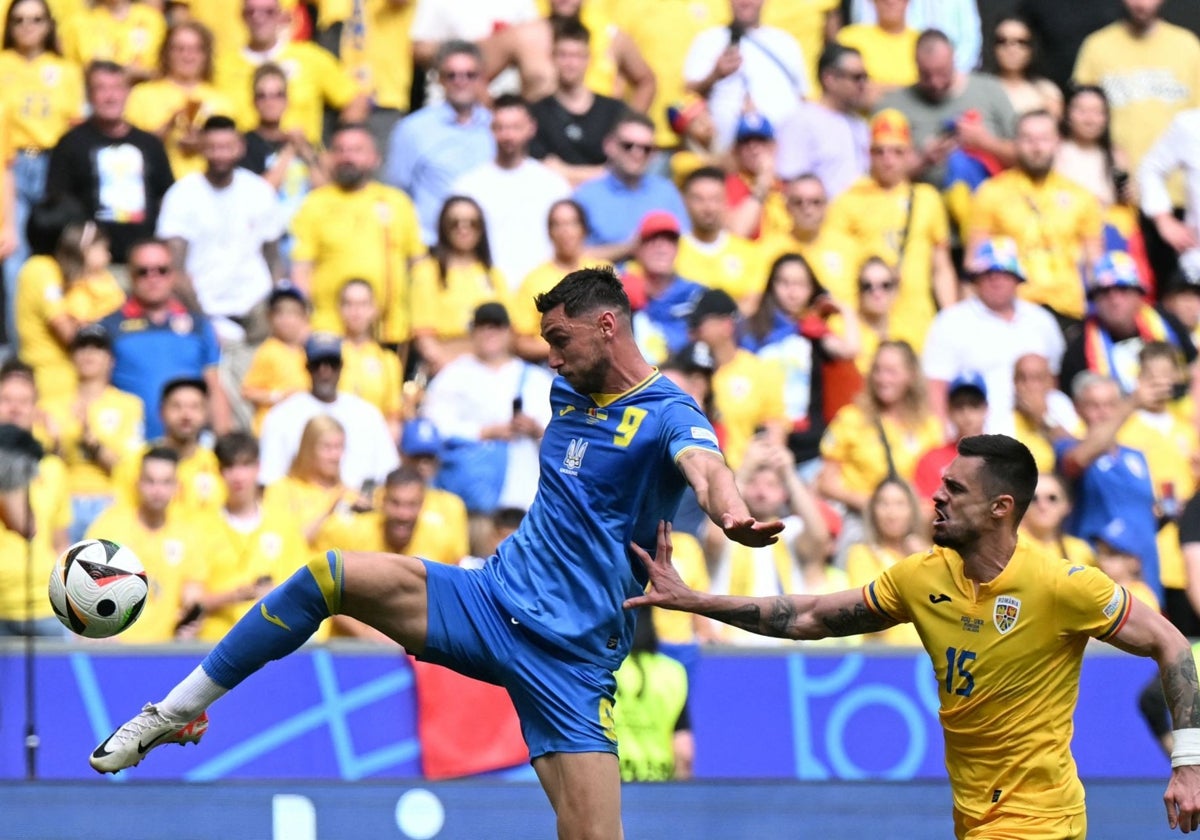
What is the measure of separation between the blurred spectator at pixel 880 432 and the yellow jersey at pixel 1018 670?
16.8ft

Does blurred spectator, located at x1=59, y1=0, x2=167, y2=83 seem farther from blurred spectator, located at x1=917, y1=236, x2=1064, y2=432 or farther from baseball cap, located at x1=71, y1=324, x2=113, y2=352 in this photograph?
blurred spectator, located at x1=917, y1=236, x2=1064, y2=432

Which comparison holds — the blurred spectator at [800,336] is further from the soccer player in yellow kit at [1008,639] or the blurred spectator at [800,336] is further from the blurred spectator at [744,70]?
the soccer player in yellow kit at [1008,639]

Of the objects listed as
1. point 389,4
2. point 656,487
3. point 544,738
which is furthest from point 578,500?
point 389,4

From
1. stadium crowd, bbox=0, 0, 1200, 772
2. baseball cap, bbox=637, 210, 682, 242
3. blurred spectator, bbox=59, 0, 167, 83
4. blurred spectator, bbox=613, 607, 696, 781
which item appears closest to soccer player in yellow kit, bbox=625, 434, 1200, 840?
blurred spectator, bbox=613, 607, 696, 781

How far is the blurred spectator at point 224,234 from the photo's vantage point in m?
12.8

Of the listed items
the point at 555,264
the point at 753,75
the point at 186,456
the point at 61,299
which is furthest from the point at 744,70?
the point at 186,456

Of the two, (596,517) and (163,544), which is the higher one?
(163,544)

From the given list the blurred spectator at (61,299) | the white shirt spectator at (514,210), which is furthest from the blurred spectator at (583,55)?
the blurred spectator at (61,299)

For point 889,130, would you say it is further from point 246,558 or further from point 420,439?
point 246,558

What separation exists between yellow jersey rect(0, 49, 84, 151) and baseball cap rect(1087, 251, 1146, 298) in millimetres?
6432

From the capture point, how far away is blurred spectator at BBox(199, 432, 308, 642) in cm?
1091

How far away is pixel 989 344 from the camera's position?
42.2 ft

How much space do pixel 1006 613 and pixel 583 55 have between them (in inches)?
302

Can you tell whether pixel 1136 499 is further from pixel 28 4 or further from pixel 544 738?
pixel 28 4
